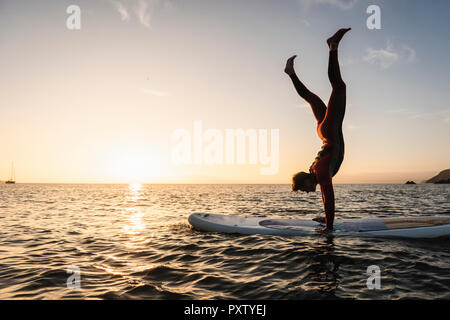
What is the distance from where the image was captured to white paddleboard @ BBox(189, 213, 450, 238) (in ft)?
25.4

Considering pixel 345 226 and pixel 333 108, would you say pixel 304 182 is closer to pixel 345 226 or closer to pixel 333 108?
pixel 333 108

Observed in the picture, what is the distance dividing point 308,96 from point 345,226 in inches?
162

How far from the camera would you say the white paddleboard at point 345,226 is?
7742mm

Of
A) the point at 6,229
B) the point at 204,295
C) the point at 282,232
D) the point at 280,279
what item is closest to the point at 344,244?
the point at 282,232

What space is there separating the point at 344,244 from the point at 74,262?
646 centimetres

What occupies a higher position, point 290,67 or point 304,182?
point 290,67

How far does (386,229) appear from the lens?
8.04 metres

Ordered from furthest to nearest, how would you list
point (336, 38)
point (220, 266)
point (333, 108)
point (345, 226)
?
1. point (345, 226)
2. point (333, 108)
3. point (220, 266)
4. point (336, 38)

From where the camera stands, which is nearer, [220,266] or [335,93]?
[220,266]

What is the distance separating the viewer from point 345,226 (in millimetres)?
8445

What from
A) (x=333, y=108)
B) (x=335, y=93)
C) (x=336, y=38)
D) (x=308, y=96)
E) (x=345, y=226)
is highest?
(x=336, y=38)

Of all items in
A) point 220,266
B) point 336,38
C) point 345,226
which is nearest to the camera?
point 336,38

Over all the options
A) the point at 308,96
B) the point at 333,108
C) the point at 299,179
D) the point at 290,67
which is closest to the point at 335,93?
the point at 333,108
